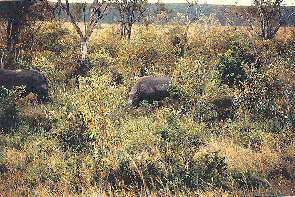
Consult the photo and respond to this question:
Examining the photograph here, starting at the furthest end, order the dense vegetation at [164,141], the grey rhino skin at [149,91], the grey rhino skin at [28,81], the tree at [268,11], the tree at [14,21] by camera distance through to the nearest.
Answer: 1. the tree at [268,11]
2. the tree at [14,21]
3. the grey rhino skin at [28,81]
4. the grey rhino skin at [149,91]
5. the dense vegetation at [164,141]

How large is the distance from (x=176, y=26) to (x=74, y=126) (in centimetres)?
2976

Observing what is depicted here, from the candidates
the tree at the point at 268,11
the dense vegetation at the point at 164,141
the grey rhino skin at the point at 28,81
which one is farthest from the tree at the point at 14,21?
the tree at the point at 268,11

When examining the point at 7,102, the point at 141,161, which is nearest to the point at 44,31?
the point at 7,102

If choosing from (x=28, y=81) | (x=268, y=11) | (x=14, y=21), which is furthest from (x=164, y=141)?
(x=268, y=11)

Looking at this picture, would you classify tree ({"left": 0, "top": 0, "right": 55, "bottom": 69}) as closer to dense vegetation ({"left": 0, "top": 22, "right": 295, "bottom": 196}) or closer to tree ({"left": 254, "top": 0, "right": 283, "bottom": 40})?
dense vegetation ({"left": 0, "top": 22, "right": 295, "bottom": 196})

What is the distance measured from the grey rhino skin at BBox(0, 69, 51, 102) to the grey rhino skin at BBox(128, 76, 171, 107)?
4243 mm

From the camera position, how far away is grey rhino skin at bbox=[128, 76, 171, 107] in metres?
18.3

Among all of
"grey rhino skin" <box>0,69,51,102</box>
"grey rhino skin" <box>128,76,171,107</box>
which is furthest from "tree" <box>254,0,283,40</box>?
"grey rhino skin" <box>0,69,51,102</box>

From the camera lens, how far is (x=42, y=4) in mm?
27797

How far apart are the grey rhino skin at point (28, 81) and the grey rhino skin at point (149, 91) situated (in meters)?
4.24

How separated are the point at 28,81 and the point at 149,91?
579 centimetres

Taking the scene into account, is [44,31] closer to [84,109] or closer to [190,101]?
[190,101]

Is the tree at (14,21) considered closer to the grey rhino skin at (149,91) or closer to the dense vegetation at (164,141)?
the dense vegetation at (164,141)

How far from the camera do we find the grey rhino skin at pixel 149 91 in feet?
59.9
